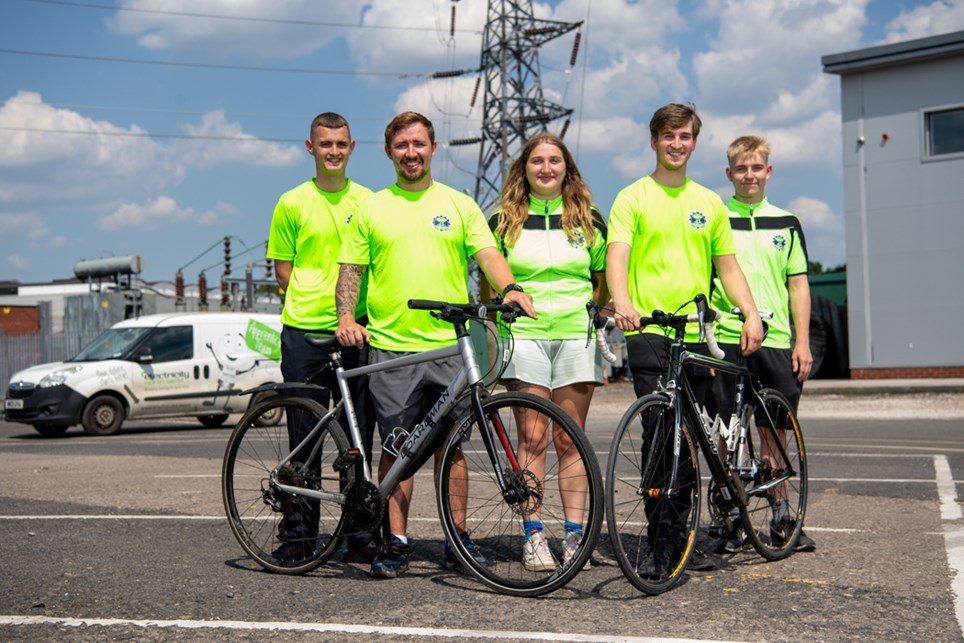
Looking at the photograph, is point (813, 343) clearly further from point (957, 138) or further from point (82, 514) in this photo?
point (82, 514)

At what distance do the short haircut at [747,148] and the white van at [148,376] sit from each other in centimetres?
1234

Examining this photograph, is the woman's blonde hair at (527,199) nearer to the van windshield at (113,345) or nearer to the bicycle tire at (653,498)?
the bicycle tire at (653,498)

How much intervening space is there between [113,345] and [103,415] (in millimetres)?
1227

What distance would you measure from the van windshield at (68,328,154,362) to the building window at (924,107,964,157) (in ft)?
62.5

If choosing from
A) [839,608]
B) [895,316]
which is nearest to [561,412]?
[839,608]

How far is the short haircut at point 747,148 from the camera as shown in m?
6.33

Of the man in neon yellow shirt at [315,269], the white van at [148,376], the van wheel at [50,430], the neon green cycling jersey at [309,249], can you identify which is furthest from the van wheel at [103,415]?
the neon green cycling jersey at [309,249]

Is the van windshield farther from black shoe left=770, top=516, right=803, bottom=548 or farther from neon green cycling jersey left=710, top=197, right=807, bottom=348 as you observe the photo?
black shoe left=770, top=516, right=803, bottom=548

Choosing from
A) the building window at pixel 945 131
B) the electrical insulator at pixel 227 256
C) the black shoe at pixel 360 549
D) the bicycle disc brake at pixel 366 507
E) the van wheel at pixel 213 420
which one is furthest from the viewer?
the electrical insulator at pixel 227 256

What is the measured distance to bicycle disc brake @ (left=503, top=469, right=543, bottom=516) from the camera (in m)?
4.95

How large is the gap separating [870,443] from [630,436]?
9364 mm

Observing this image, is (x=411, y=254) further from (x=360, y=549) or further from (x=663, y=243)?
(x=360, y=549)

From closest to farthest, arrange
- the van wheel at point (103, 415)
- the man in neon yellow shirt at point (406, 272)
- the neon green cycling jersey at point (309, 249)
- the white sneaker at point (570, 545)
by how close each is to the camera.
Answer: the white sneaker at point (570, 545)
the man in neon yellow shirt at point (406, 272)
the neon green cycling jersey at point (309, 249)
the van wheel at point (103, 415)

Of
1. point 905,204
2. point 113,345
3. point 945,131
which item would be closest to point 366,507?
point 113,345
